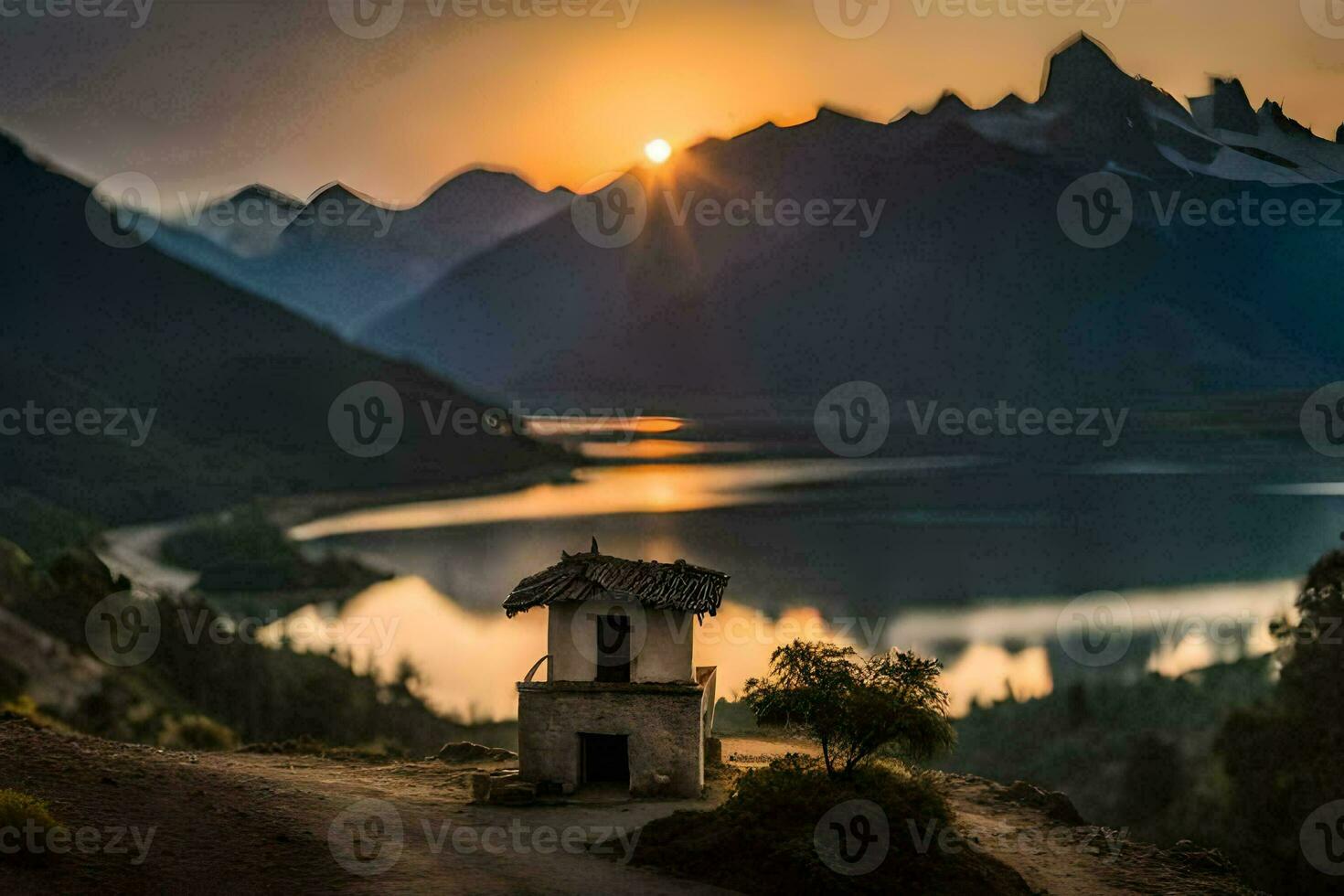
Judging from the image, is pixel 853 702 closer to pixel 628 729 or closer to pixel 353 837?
pixel 628 729

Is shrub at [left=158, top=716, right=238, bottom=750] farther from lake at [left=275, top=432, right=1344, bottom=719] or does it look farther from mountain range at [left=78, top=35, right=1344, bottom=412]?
mountain range at [left=78, top=35, right=1344, bottom=412]

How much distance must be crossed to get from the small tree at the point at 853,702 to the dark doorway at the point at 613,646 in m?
1.86

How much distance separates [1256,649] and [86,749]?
34.5 meters

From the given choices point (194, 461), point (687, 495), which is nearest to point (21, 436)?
point (194, 461)

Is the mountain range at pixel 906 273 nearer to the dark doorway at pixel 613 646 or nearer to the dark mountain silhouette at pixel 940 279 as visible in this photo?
the dark mountain silhouette at pixel 940 279

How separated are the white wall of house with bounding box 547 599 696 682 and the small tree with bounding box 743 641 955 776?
119 centimetres

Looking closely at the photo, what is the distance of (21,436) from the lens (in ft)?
184

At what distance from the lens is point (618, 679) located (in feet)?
56.5

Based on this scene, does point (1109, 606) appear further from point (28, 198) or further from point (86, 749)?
point (28, 198)

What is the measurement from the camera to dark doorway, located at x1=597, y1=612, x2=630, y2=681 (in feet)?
56.6

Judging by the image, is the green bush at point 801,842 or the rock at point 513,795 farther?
the rock at point 513,795

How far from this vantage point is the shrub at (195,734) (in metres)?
26.9

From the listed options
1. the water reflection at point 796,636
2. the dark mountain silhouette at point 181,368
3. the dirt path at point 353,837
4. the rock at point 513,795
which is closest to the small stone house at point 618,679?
the rock at point 513,795

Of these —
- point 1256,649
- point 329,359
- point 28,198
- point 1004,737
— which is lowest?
point 1004,737
